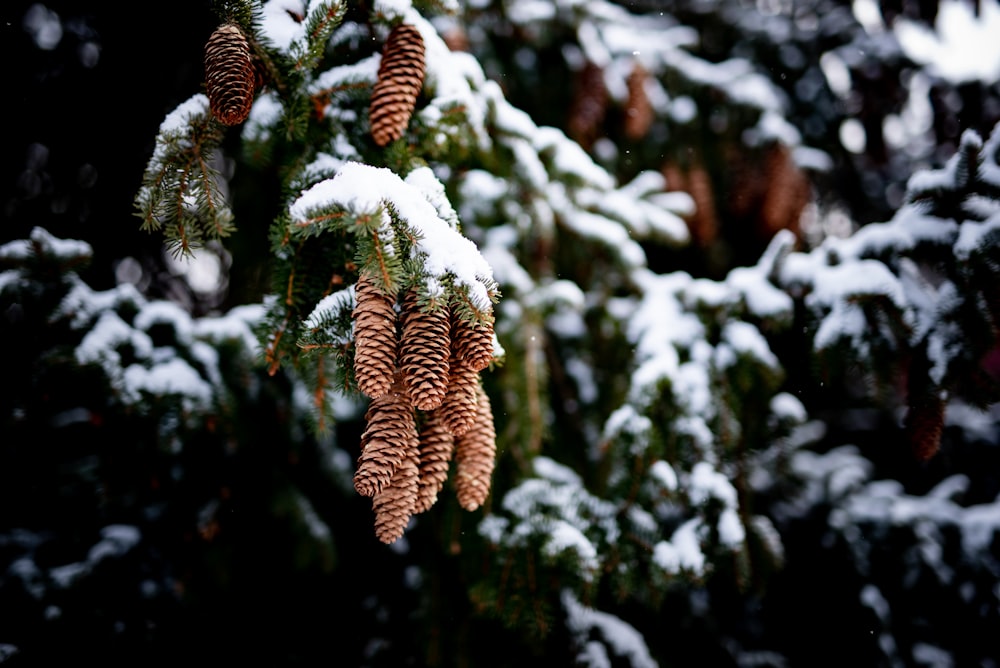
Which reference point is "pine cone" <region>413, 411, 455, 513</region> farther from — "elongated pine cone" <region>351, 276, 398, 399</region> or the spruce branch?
the spruce branch

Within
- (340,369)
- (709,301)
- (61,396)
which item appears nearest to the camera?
(340,369)

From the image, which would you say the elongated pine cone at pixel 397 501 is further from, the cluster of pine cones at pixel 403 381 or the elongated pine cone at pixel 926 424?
the elongated pine cone at pixel 926 424

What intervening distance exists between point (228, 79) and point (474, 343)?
739 millimetres

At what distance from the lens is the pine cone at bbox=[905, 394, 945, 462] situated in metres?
1.74

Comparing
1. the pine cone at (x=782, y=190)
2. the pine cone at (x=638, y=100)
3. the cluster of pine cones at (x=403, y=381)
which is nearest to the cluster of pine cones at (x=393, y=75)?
the cluster of pine cones at (x=403, y=381)

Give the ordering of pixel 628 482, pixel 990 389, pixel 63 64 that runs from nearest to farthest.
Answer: pixel 990 389
pixel 628 482
pixel 63 64

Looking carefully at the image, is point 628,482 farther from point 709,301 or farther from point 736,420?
point 709,301

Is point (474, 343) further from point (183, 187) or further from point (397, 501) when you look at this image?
point (183, 187)

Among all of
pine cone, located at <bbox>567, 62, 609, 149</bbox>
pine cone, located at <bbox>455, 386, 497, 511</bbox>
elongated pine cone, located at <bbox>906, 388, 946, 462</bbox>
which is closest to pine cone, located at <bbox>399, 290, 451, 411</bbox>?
pine cone, located at <bbox>455, 386, 497, 511</bbox>

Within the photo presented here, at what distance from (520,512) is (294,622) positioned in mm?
1382

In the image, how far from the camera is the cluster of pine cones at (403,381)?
104 cm

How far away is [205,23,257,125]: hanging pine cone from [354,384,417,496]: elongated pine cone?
0.66m

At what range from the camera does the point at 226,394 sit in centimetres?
210

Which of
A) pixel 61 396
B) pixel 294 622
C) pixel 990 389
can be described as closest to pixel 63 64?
pixel 61 396
